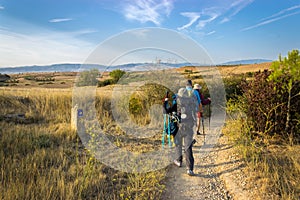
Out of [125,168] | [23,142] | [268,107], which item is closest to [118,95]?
[23,142]

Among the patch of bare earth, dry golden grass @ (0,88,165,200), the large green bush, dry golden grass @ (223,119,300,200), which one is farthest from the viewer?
the large green bush

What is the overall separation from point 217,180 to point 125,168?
76.8 inches

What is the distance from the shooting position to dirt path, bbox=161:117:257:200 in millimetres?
3590

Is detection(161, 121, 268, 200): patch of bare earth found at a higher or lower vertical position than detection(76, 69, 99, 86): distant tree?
lower

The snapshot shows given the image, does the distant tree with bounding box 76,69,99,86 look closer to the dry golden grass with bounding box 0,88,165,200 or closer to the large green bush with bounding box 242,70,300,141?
the dry golden grass with bounding box 0,88,165,200

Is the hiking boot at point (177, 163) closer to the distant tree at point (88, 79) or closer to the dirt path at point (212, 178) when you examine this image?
the dirt path at point (212, 178)

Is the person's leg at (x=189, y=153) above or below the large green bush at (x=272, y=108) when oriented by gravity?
below

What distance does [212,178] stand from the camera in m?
4.16

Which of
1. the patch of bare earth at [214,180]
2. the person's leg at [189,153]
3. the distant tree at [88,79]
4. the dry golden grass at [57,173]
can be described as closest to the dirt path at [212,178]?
the patch of bare earth at [214,180]

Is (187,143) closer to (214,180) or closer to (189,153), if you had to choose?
(189,153)

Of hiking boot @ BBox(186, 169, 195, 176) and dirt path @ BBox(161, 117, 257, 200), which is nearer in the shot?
dirt path @ BBox(161, 117, 257, 200)

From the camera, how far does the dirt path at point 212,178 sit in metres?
3.59

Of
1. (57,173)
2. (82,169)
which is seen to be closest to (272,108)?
(82,169)

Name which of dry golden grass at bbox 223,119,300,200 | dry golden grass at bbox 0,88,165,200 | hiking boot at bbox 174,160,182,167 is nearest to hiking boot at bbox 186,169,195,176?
hiking boot at bbox 174,160,182,167
